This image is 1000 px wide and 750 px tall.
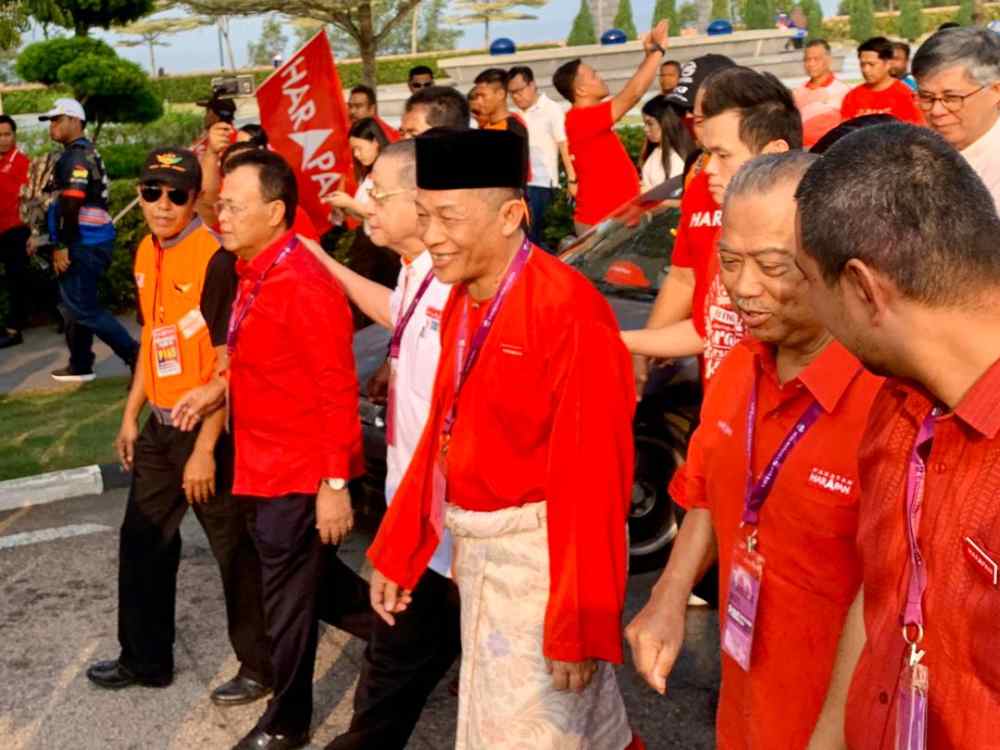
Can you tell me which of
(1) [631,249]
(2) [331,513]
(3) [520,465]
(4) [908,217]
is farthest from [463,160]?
(1) [631,249]

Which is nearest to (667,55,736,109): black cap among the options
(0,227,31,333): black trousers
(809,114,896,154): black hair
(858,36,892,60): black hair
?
(809,114,896,154): black hair

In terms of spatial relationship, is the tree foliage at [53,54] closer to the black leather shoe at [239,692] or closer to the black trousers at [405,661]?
the black leather shoe at [239,692]

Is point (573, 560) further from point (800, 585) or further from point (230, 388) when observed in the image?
point (230, 388)

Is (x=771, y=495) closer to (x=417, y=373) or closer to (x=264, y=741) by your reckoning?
(x=417, y=373)

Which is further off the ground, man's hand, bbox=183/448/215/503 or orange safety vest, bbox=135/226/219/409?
orange safety vest, bbox=135/226/219/409

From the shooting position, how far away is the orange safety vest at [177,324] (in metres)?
4.90

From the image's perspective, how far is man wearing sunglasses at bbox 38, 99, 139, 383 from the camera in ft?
34.1

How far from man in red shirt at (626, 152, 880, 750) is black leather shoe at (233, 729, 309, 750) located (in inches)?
83.3

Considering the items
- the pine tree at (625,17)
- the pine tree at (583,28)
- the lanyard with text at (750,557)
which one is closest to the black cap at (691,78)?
the lanyard with text at (750,557)

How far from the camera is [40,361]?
1152cm

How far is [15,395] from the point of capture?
33.8 feet

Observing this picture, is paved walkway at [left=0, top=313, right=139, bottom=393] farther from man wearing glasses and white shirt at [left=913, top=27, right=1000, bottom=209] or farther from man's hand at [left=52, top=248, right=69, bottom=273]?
man wearing glasses and white shirt at [left=913, top=27, right=1000, bottom=209]

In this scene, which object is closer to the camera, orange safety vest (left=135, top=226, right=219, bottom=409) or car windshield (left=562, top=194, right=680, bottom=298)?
orange safety vest (left=135, top=226, right=219, bottom=409)

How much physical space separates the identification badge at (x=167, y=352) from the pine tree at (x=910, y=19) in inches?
1972
